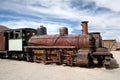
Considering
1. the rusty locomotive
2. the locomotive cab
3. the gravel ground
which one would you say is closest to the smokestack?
the rusty locomotive

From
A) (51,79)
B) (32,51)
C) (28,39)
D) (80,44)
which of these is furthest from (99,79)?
(28,39)

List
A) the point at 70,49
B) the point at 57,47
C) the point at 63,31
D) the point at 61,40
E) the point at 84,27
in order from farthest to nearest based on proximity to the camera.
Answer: the point at 63,31
the point at 61,40
the point at 57,47
the point at 84,27
the point at 70,49

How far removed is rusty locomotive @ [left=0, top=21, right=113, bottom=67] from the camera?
14.6 m

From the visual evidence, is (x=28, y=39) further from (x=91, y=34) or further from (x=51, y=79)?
(x=51, y=79)

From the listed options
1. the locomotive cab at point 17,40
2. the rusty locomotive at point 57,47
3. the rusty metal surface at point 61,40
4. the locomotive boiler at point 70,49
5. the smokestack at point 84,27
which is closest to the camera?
the locomotive boiler at point 70,49

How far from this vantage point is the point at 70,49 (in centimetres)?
1545

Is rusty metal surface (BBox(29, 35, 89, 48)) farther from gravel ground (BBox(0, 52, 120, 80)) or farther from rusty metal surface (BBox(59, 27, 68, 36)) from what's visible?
gravel ground (BBox(0, 52, 120, 80))

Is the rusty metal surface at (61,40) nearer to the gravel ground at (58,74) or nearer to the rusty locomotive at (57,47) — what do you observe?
the rusty locomotive at (57,47)

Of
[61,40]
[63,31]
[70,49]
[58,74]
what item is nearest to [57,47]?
[61,40]

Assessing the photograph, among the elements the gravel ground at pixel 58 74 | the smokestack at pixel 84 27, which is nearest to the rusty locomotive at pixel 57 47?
the smokestack at pixel 84 27

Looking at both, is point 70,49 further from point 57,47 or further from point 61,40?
point 61,40

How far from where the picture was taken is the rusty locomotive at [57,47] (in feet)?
47.8

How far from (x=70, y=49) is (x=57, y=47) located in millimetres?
1170

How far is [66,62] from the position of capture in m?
15.4
